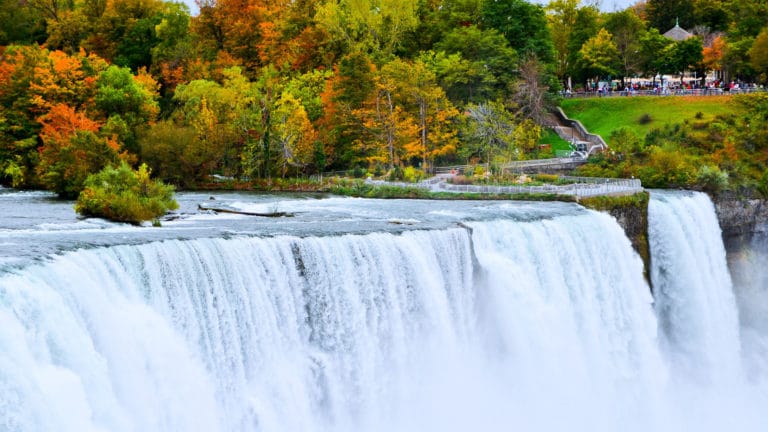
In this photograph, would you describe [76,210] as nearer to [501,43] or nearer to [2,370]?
[2,370]

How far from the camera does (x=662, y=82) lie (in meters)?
84.8

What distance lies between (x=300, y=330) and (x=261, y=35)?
A: 161 ft

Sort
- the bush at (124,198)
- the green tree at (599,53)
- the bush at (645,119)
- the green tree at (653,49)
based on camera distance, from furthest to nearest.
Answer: the green tree at (653,49) → the green tree at (599,53) → the bush at (645,119) → the bush at (124,198)

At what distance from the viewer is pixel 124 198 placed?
32.9 metres

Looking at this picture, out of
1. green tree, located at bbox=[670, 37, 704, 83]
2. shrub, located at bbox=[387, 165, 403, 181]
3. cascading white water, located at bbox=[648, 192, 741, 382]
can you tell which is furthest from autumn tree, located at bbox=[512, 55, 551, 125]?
cascading white water, located at bbox=[648, 192, 741, 382]

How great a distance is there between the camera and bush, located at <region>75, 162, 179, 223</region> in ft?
107

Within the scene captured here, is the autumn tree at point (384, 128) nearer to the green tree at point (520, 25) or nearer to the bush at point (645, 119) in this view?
the green tree at point (520, 25)

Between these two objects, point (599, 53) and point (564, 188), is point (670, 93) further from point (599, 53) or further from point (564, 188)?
point (564, 188)

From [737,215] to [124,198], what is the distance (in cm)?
2796

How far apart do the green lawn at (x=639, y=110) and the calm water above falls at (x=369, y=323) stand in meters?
24.5

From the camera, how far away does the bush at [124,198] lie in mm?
32656

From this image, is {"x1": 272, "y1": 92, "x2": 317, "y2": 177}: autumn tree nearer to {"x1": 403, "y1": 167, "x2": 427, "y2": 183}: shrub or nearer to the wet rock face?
{"x1": 403, "y1": 167, "x2": 427, "y2": 183}: shrub

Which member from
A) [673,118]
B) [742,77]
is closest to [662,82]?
[742,77]

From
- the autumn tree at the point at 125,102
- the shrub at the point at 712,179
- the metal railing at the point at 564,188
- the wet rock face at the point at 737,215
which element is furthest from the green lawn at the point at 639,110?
the autumn tree at the point at 125,102
